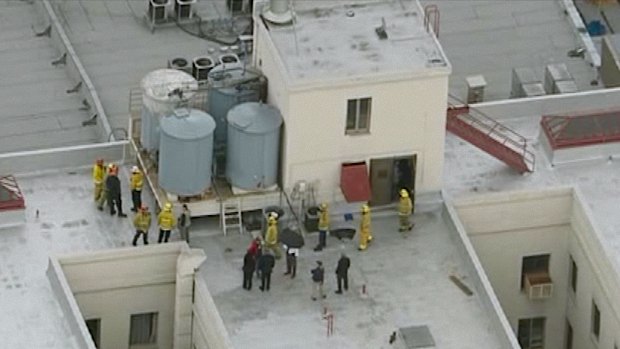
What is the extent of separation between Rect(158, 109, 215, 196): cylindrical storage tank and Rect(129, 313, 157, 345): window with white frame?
4.63 metres

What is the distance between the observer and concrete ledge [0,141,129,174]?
12850 centimetres

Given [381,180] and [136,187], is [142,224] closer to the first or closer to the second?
[136,187]

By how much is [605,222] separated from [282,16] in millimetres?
13997

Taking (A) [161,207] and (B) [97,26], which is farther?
(B) [97,26]

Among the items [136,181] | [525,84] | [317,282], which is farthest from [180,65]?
[317,282]

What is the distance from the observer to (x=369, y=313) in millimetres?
121750

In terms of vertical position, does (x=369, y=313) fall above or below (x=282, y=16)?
below

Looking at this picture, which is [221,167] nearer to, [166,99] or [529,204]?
[166,99]

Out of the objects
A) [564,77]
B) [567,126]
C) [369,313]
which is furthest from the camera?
[564,77]

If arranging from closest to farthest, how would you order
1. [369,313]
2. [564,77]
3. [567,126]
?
[369,313]
[567,126]
[564,77]

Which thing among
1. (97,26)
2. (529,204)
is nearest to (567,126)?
(529,204)

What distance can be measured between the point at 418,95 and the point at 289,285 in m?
8.26

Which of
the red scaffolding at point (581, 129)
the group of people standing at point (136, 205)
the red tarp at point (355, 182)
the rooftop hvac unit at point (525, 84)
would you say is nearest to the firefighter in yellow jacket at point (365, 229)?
the red tarp at point (355, 182)

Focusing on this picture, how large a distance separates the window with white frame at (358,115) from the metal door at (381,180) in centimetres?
148
